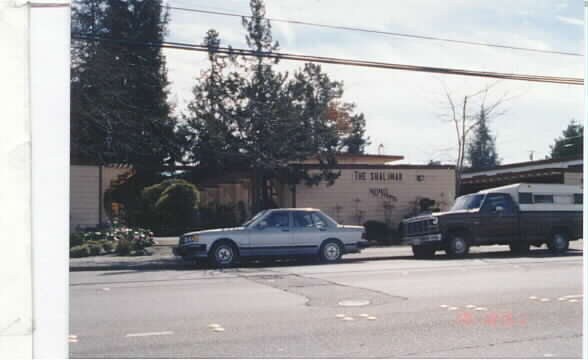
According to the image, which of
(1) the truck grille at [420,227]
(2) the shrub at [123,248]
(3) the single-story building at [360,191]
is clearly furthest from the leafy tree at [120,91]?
(1) the truck grille at [420,227]

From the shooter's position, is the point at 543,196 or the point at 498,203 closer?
the point at 498,203

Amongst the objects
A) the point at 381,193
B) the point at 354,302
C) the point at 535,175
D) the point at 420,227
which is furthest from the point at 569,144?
the point at 354,302

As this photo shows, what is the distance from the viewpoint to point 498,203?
2023cm

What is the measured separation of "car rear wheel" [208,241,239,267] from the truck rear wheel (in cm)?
628

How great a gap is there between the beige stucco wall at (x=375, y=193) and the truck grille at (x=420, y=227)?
7780 millimetres

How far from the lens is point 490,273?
1388 cm

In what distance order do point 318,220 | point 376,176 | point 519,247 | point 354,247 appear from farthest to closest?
point 376,176 → point 519,247 → point 354,247 → point 318,220

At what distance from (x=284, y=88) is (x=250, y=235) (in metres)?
8.08

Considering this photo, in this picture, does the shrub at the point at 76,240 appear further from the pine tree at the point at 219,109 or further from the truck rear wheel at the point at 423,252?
the truck rear wheel at the point at 423,252

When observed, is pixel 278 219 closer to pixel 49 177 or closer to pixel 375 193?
pixel 375 193

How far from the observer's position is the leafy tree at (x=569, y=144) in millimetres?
50109

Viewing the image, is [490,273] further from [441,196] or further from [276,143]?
[441,196]

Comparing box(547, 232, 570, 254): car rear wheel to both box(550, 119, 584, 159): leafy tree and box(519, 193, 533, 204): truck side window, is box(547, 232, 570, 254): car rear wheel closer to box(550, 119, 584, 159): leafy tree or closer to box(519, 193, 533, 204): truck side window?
box(519, 193, 533, 204): truck side window

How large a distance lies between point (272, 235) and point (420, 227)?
5.32 metres
